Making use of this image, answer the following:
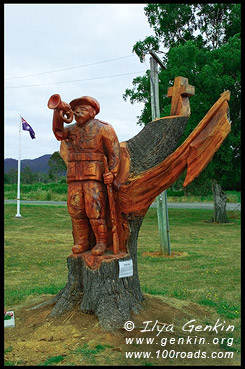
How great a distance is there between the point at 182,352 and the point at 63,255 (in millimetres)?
5795

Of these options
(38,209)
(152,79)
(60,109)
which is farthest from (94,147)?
(38,209)

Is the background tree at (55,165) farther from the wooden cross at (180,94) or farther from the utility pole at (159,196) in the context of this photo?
the wooden cross at (180,94)

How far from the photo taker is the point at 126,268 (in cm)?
439

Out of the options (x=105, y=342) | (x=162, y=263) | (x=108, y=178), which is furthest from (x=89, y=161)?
(x=162, y=263)

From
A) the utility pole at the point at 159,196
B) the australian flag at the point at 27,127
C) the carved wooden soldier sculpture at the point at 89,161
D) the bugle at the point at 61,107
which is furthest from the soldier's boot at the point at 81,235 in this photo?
the australian flag at the point at 27,127

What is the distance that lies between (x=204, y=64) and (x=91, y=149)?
10823 mm

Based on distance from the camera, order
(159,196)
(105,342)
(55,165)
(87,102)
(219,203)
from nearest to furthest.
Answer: (105,342) → (87,102) → (159,196) → (219,203) → (55,165)

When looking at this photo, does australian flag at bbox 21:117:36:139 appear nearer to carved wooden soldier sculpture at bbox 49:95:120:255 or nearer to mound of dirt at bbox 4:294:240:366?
carved wooden soldier sculpture at bbox 49:95:120:255

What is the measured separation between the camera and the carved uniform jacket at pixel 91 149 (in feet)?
14.4

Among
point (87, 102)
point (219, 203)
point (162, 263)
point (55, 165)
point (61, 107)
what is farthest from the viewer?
point (55, 165)

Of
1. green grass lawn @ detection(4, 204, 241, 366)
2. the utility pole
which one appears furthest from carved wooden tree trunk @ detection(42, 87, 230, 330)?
the utility pole

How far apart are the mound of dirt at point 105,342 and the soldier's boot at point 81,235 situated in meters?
0.72

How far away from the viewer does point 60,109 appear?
165 inches

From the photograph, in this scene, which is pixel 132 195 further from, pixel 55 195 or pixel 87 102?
pixel 55 195
